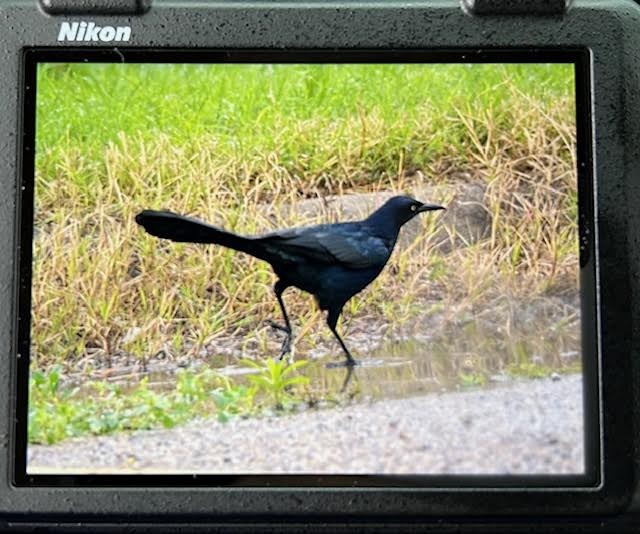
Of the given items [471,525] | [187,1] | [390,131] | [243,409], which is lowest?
[471,525]

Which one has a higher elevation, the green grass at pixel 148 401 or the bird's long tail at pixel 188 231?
the bird's long tail at pixel 188 231

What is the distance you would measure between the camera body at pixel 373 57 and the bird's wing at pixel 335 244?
0.16 meters

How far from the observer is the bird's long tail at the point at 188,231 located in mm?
934

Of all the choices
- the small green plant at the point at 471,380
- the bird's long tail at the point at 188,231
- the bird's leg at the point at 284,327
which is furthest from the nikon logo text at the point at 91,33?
the small green plant at the point at 471,380

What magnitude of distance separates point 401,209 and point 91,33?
1.02 feet

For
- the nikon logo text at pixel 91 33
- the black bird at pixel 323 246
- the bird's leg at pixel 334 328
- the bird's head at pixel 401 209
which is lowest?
the bird's leg at pixel 334 328

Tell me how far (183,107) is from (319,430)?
305 millimetres

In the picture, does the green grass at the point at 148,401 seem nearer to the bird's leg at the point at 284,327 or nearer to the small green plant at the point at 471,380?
the bird's leg at the point at 284,327

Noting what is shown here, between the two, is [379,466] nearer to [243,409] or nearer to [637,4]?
[243,409]

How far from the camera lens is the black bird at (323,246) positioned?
3.07 feet

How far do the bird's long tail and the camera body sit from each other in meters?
0.11

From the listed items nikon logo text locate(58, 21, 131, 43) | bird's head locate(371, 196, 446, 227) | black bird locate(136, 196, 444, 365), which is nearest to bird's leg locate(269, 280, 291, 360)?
→ black bird locate(136, 196, 444, 365)

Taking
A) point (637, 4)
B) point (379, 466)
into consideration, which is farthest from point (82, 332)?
point (637, 4)

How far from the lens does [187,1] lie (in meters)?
0.96
